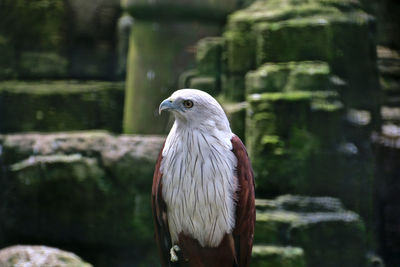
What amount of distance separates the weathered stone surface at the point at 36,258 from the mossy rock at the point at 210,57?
2.64 metres

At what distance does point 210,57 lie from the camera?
5883mm

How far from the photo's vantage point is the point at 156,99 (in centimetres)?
626

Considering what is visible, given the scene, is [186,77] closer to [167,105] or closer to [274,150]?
[274,150]

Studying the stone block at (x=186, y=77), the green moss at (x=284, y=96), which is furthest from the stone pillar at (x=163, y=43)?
the green moss at (x=284, y=96)

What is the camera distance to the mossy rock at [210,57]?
230 inches

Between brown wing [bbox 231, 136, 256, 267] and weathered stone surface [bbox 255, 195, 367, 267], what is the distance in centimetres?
201

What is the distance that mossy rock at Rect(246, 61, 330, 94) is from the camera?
496 centimetres

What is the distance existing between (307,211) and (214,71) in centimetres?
191

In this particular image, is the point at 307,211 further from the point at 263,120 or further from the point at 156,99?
the point at 156,99

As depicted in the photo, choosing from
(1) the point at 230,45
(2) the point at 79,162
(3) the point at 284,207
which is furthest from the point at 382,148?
(2) the point at 79,162

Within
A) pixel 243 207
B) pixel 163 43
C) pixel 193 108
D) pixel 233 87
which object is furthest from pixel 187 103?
pixel 163 43

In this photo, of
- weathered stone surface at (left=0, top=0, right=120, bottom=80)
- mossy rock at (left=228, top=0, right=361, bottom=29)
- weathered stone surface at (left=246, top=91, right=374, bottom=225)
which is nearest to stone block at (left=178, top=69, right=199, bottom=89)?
mossy rock at (left=228, top=0, right=361, bottom=29)

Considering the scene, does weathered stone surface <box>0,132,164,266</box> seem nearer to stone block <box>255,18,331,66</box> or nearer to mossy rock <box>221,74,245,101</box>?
mossy rock <box>221,74,245,101</box>

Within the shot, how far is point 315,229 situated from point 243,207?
2.33 metres
